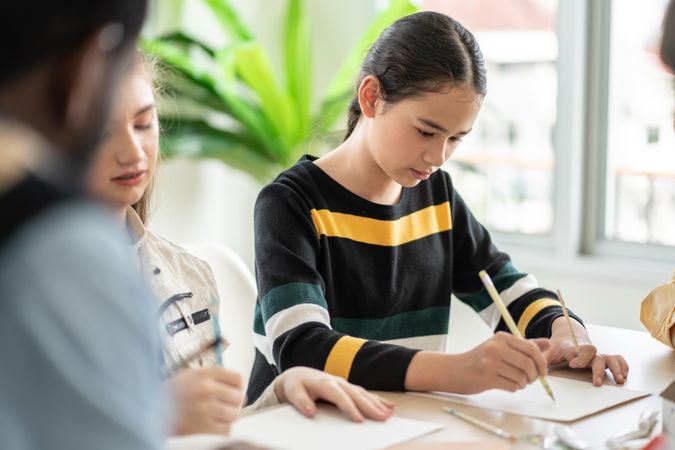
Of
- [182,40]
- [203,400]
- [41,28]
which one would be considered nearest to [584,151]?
[182,40]

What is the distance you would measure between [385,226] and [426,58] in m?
0.32

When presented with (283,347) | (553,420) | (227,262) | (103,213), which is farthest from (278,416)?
(103,213)

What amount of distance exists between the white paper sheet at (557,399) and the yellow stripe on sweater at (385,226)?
0.43 m

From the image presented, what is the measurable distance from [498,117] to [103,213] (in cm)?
289

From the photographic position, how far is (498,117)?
128 inches

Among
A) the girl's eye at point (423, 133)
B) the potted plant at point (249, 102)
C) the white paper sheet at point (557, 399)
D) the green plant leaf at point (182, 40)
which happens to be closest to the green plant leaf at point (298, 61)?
the potted plant at point (249, 102)

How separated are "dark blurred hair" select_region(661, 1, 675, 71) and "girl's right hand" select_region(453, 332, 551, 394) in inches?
16.9

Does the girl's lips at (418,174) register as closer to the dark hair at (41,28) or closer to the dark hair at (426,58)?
the dark hair at (426,58)

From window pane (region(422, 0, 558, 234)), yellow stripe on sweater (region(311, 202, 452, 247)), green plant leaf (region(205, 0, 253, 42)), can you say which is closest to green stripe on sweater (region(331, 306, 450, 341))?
yellow stripe on sweater (region(311, 202, 452, 247))

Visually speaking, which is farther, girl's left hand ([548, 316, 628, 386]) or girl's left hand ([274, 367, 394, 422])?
girl's left hand ([548, 316, 628, 386])

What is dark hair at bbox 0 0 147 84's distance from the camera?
398 millimetres

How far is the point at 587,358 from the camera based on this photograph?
4.55 feet

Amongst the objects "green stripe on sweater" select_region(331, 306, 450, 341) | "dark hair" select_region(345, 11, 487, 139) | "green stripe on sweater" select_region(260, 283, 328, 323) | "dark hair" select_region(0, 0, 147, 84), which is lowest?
"green stripe on sweater" select_region(331, 306, 450, 341)

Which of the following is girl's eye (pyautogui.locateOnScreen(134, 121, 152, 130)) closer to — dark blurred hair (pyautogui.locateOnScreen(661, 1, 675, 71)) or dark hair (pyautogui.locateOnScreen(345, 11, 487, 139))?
dark hair (pyautogui.locateOnScreen(345, 11, 487, 139))
